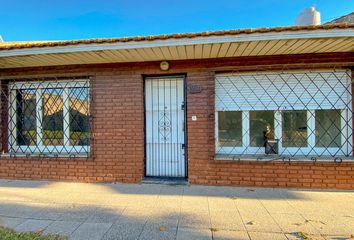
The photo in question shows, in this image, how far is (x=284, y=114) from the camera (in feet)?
16.2

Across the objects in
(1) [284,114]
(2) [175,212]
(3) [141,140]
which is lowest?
(2) [175,212]

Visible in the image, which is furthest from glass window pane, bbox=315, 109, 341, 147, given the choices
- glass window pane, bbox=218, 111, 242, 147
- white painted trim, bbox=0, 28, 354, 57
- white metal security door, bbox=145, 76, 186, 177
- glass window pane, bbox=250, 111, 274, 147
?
white metal security door, bbox=145, 76, 186, 177

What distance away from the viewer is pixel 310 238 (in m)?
2.88

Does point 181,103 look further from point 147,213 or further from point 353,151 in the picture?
point 353,151

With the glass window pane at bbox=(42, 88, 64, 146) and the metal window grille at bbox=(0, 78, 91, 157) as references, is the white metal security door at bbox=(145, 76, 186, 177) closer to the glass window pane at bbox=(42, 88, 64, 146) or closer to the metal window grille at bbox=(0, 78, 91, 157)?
the metal window grille at bbox=(0, 78, 91, 157)

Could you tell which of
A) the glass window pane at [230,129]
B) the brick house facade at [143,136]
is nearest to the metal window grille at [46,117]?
the brick house facade at [143,136]

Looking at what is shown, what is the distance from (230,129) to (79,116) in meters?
3.44

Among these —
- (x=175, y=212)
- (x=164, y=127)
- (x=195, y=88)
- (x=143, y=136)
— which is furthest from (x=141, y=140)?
(x=175, y=212)

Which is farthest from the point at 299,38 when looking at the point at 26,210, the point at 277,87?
the point at 26,210

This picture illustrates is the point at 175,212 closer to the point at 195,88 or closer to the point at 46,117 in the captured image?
the point at 195,88

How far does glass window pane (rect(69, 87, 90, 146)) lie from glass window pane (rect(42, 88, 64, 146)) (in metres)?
0.25

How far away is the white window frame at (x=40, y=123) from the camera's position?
216 inches

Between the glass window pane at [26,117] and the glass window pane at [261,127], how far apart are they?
16.5 feet

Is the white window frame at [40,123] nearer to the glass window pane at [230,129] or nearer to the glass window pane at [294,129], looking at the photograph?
the glass window pane at [230,129]
